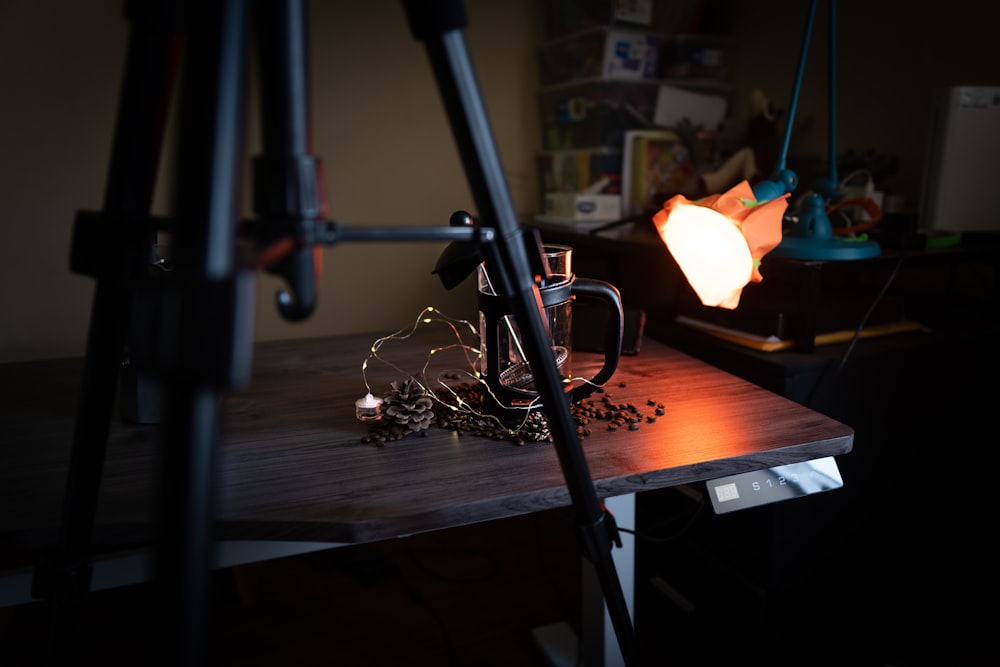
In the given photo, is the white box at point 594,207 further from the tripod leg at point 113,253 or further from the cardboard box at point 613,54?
the tripod leg at point 113,253

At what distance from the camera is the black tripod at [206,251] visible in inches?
13.0

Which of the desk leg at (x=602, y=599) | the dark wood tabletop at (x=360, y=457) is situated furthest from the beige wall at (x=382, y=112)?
the desk leg at (x=602, y=599)

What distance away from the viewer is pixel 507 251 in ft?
1.74

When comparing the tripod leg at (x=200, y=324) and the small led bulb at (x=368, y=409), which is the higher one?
the tripod leg at (x=200, y=324)

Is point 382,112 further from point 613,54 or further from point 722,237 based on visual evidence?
point 722,237

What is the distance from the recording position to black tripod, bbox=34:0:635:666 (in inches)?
13.0

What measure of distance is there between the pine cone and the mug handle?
18 cm

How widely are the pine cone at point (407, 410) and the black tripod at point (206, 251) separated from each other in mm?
330

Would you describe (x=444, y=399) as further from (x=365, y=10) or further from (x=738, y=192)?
(x=365, y=10)

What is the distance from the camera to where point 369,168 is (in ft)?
7.31

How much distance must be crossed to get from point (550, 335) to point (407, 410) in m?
0.21

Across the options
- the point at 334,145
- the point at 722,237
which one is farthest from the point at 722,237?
the point at 334,145

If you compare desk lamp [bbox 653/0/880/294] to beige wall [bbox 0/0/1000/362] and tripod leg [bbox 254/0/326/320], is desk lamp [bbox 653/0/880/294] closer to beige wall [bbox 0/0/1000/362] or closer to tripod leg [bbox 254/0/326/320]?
tripod leg [bbox 254/0/326/320]

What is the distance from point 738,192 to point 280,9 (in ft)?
2.15
